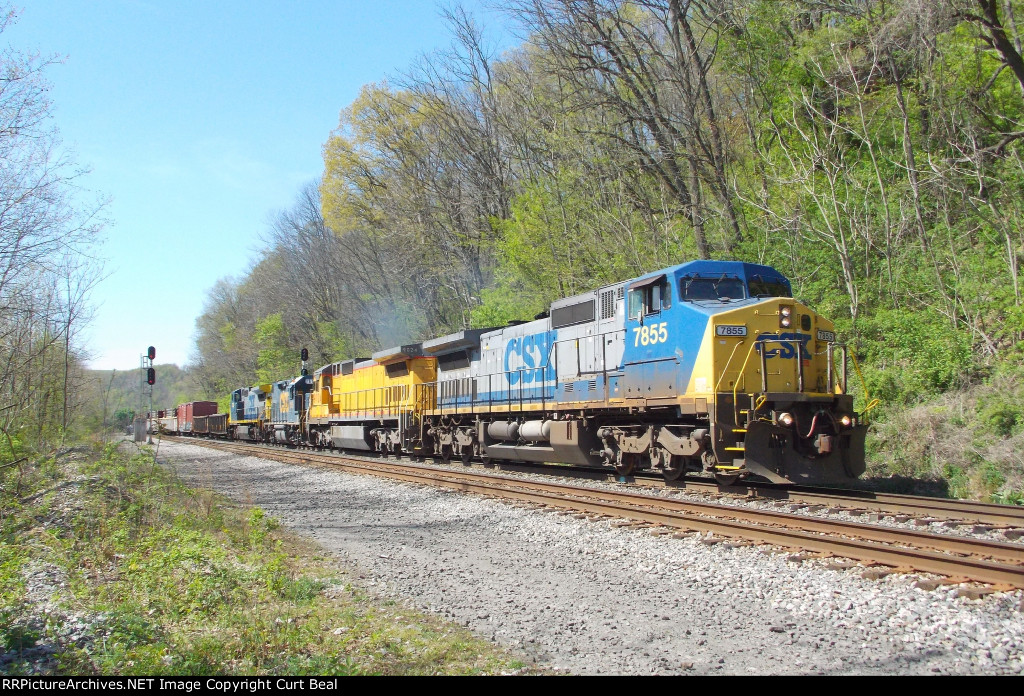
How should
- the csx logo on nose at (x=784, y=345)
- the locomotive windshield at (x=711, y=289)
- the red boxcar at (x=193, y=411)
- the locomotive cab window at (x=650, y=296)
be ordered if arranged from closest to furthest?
the csx logo on nose at (x=784, y=345) < the locomotive windshield at (x=711, y=289) < the locomotive cab window at (x=650, y=296) < the red boxcar at (x=193, y=411)

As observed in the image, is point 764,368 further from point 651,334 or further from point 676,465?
point 676,465

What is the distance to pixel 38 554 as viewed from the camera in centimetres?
809

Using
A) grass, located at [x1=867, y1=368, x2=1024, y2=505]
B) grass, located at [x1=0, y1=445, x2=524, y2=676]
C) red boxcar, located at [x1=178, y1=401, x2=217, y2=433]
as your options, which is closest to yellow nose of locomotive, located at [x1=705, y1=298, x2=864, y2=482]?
grass, located at [x1=867, y1=368, x2=1024, y2=505]

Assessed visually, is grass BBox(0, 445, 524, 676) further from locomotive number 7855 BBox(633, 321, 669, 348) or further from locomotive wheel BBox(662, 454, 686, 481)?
locomotive number 7855 BBox(633, 321, 669, 348)

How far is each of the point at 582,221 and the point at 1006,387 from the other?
1335cm

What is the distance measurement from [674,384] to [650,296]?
1.55 m

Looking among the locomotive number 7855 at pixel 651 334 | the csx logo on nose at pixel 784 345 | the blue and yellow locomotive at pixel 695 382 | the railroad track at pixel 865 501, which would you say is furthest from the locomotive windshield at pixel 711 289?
the railroad track at pixel 865 501

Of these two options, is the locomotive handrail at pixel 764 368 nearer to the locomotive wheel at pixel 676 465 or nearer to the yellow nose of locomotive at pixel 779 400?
the yellow nose of locomotive at pixel 779 400

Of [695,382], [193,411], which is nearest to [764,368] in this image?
[695,382]

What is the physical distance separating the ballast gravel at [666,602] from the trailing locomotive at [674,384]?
266cm

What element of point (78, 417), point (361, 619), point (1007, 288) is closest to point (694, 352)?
point (361, 619)

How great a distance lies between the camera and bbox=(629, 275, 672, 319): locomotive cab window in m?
11.6

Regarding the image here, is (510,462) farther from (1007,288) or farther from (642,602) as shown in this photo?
(642,602)

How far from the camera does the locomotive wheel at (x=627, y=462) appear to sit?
12.7m
